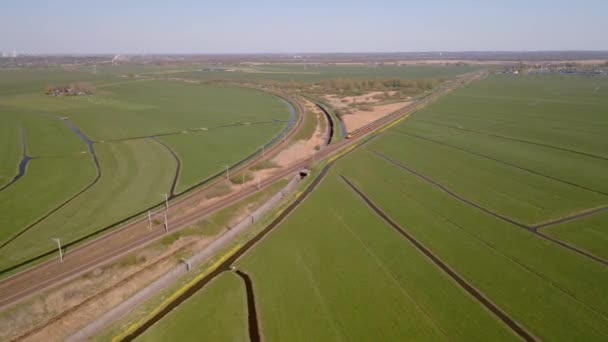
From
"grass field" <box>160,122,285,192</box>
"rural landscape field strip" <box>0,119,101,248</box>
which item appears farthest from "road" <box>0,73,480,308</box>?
"grass field" <box>160,122,285,192</box>

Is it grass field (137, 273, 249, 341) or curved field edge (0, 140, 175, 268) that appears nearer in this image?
grass field (137, 273, 249, 341)

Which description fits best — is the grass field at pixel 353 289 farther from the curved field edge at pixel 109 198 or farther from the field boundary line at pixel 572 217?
the curved field edge at pixel 109 198

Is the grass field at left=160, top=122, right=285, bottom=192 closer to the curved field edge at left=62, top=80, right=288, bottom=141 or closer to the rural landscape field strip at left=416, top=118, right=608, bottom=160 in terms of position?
the curved field edge at left=62, top=80, right=288, bottom=141

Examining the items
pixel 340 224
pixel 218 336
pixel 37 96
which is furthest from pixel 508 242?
pixel 37 96

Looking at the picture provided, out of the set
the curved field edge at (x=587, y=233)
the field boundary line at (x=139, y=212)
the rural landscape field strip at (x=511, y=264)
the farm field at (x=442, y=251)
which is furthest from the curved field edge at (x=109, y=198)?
the curved field edge at (x=587, y=233)

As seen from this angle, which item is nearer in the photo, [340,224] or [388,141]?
[340,224]

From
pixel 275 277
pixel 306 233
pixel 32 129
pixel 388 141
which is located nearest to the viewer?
pixel 275 277

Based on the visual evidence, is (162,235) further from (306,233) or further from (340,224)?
(340,224)
